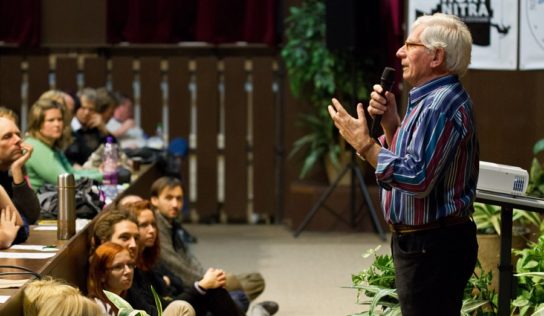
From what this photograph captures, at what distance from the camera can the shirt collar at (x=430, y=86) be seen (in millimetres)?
3258

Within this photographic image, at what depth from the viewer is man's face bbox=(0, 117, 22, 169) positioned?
4.52 meters

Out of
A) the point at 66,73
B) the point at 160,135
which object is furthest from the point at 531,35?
the point at 66,73

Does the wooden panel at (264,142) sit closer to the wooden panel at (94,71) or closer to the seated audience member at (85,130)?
the wooden panel at (94,71)

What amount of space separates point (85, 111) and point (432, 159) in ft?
18.6

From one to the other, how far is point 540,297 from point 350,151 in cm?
502

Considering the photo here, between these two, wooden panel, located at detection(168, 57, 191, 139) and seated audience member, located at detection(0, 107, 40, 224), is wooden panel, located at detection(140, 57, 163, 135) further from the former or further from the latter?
seated audience member, located at detection(0, 107, 40, 224)

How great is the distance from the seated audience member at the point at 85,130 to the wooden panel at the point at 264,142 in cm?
219

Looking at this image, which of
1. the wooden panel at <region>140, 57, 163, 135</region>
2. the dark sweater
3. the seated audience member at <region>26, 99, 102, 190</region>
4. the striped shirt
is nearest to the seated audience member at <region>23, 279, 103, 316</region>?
the striped shirt

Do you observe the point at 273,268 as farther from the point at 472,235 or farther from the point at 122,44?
the point at 472,235

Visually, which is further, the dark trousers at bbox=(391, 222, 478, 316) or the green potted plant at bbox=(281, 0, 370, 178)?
the green potted plant at bbox=(281, 0, 370, 178)

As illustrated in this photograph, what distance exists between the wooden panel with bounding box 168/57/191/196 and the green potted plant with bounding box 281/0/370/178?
1.15m

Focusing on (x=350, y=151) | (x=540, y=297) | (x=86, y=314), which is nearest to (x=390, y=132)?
(x=86, y=314)

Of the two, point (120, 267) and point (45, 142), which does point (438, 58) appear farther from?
point (45, 142)

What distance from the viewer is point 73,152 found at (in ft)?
26.5
